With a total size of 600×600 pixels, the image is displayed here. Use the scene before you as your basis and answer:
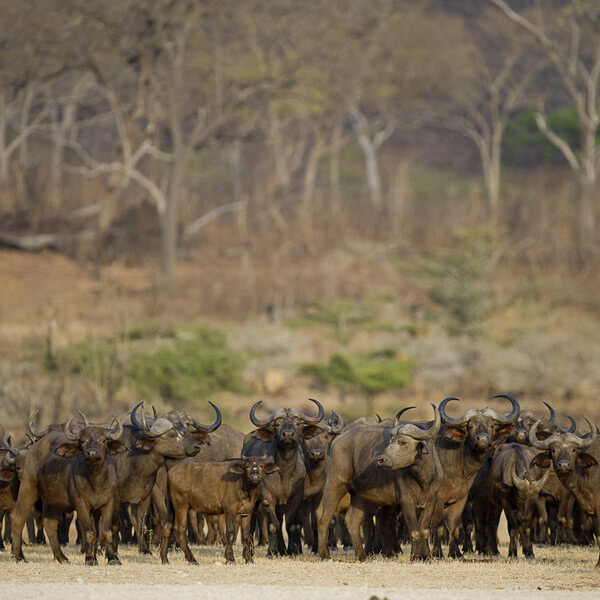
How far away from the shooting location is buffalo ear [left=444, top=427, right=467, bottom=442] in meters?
12.7

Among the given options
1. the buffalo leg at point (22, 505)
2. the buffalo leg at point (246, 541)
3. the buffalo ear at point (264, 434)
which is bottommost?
the buffalo leg at point (246, 541)

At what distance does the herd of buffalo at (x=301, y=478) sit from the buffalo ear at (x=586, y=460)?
0.01 m

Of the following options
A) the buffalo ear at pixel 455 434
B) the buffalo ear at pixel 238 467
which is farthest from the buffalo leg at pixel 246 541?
the buffalo ear at pixel 455 434

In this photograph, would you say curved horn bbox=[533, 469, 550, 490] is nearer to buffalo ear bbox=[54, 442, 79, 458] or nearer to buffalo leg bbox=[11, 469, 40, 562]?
buffalo ear bbox=[54, 442, 79, 458]

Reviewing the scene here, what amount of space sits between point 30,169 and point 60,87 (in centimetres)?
363

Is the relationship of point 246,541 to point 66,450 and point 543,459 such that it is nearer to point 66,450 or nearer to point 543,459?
point 66,450

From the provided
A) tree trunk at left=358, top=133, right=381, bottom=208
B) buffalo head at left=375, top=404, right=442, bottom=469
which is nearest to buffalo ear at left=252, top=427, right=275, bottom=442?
buffalo head at left=375, top=404, right=442, bottom=469

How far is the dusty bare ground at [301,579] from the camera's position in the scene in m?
9.71

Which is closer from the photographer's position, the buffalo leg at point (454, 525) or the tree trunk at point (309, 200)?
the buffalo leg at point (454, 525)

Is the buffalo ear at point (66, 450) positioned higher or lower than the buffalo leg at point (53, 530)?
higher

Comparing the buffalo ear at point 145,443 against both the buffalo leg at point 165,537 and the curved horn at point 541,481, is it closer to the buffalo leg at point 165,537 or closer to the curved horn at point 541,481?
the buffalo leg at point 165,537

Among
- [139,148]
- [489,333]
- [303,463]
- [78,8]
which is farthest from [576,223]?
[303,463]

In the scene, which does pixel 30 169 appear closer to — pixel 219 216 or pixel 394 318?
pixel 219 216

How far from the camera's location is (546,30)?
4431cm
